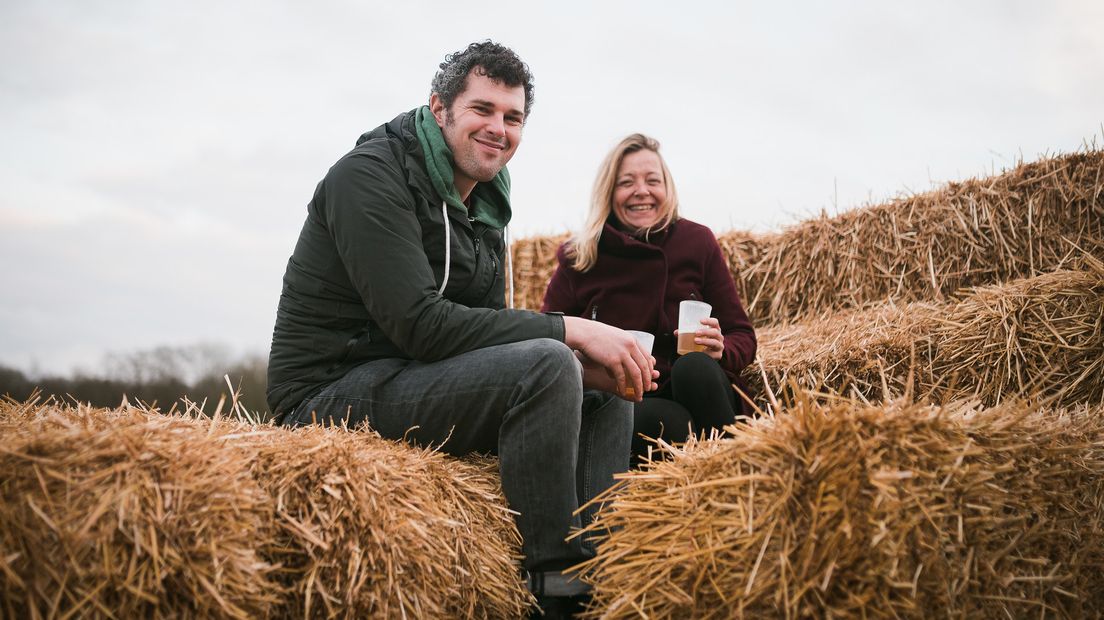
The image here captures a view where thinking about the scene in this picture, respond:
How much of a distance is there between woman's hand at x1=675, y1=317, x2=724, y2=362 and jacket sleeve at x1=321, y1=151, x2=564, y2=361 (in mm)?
855

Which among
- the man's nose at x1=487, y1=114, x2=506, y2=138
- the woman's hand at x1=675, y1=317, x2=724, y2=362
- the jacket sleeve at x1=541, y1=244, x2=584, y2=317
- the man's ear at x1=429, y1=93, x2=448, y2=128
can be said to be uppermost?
the man's ear at x1=429, y1=93, x2=448, y2=128

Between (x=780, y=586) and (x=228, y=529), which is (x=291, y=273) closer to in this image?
(x=228, y=529)

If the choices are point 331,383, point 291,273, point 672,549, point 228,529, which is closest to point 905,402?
point 672,549

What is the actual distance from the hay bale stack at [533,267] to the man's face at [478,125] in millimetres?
2638

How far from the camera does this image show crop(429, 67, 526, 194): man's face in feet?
8.32

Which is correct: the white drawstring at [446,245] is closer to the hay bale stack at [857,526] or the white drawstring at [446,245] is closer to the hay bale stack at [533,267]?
the hay bale stack at [857,526]

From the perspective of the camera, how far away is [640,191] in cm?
348

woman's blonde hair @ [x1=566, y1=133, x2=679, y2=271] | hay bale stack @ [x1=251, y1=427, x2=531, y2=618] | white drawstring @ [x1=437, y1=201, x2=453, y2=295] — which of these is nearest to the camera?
hay bale stack @ [x1=251, y1=427, x2=531, y2=618]

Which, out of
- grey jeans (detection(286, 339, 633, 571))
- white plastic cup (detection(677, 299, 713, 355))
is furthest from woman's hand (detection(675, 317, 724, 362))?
grey jeans (detection(286, 339, 633, 571))

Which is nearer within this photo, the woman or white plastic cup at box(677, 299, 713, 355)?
white plastic cup at box(677, 299, 713, 355)

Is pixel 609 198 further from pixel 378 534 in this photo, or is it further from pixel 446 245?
pixel 378 534

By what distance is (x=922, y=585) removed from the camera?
1.50m

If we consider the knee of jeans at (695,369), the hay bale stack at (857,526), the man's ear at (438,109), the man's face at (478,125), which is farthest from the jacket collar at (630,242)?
the hay bale stack at (857,526)

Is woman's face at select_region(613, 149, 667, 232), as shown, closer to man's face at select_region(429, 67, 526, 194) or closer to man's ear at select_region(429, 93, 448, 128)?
man's face at select_region(429, 67, 526, 194)
